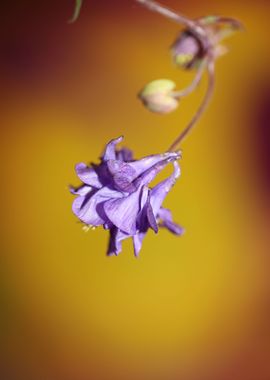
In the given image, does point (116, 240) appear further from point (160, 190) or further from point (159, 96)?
point (159, 96)

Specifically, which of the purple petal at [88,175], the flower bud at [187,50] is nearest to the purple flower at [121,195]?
the purple petal at [88,175]

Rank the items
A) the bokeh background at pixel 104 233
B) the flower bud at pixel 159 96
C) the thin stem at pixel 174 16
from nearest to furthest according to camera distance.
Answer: the thin stem at pixel 174 16 → the flower bud at pixel 159 96 → the bokeh background at pixel 104 233

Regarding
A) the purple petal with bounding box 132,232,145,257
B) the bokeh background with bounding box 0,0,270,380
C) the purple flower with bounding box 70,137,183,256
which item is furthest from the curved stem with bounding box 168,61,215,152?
the bokeh background with bounding box 0,0,270,380

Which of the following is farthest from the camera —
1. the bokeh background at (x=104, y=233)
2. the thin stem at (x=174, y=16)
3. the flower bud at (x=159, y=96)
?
the bokeh background at (x=104, y=233)

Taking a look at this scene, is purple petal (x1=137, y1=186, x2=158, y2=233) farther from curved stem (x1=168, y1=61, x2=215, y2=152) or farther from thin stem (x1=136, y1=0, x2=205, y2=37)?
thin stem (x1=136, y1=0, x2=205, y2=37)

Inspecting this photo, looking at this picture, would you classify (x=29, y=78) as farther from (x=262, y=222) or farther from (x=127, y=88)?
(x=262, y=222)

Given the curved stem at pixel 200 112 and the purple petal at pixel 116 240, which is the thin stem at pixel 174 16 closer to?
the curved stem at pixel 200 112

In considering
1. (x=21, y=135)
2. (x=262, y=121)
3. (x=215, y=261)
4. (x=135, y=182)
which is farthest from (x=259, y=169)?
(x=135, y=182)
